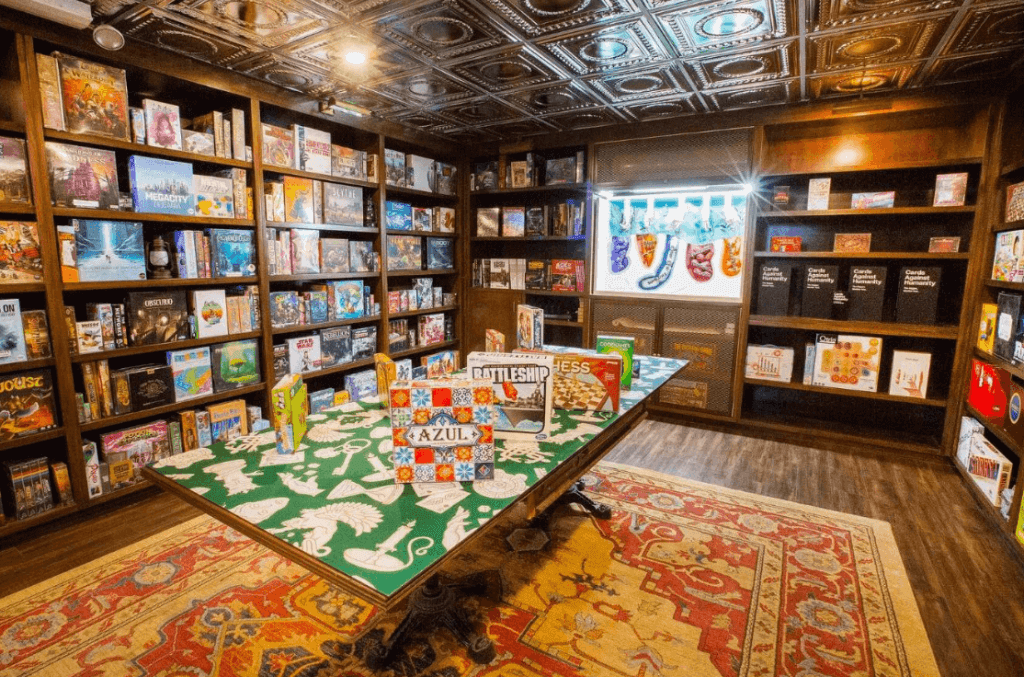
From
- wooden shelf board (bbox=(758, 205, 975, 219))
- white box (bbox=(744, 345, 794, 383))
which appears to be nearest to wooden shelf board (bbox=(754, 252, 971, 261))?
wooden shelf board (bbox=(758, 205, 975, 219))

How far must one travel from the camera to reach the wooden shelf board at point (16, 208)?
2215 millimetres

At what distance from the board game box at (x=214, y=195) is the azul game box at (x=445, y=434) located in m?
2.30

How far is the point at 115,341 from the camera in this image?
269cm

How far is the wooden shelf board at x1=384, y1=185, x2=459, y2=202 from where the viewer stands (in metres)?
4.17

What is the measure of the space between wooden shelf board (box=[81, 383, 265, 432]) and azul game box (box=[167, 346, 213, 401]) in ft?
0.11

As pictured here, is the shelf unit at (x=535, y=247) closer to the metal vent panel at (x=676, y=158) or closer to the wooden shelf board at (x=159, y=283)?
the metal vent panel at (x=676, y=158)

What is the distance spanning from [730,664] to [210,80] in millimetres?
3694

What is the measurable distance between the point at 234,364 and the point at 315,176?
1387mm

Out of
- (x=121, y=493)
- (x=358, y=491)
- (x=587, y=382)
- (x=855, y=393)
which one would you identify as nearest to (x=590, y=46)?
(x=587, y=382)

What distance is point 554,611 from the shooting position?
1937mm

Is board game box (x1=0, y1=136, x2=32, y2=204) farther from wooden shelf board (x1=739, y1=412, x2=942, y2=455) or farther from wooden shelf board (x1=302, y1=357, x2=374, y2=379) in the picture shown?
wooden shelf board (x1=739, y1=412, x2=942, y2=455)

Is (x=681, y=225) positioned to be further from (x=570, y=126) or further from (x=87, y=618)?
(x=87, y=618)

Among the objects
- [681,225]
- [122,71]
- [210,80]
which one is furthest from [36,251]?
[681,225]

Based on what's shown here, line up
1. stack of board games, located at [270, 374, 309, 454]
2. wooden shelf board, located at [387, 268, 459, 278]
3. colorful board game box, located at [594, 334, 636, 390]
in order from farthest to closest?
1. wooden shelf board, located at [387, 268, 459, 278]
2. colorful board game box, located at [594, 334, 636, 390]
3. stack of board games, located at [270, 374, 309, 454]
